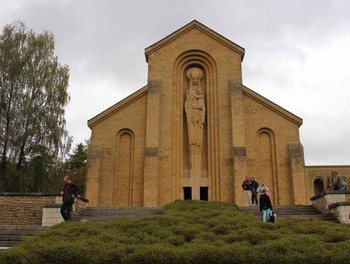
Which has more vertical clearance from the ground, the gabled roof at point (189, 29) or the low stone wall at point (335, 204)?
the gabled roof at point (189, 29)

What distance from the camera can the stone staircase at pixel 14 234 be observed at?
11836 millimetres

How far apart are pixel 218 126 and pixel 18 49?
14504 millimetres

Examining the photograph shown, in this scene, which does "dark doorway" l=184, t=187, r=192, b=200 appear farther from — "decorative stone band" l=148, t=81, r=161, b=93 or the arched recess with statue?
"decorative stone band" l=148, t=81, r=161, b=93

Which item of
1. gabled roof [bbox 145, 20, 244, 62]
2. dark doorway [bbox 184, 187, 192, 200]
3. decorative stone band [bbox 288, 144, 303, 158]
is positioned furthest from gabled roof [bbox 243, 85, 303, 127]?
dark doorway [bbox 184, 187, 192, 200]

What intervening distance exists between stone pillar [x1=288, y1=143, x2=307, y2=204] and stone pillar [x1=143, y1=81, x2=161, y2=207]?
8.41 meters

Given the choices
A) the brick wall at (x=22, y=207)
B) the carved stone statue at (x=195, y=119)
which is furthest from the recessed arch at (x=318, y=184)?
the brick wall at (x=22, y=207)

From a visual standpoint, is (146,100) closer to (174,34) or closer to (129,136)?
(129,136)

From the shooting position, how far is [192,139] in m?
25.6

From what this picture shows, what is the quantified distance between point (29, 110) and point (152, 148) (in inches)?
334

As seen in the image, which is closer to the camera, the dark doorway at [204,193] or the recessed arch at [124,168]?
the recessed arch at [124,168]

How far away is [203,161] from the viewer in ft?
85.3

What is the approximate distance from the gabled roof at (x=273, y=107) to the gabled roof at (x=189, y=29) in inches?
118

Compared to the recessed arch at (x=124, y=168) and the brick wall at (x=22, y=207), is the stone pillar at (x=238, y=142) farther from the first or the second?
the brick wall at (x=22, y=207)

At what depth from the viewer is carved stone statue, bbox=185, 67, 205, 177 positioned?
25562 mm
